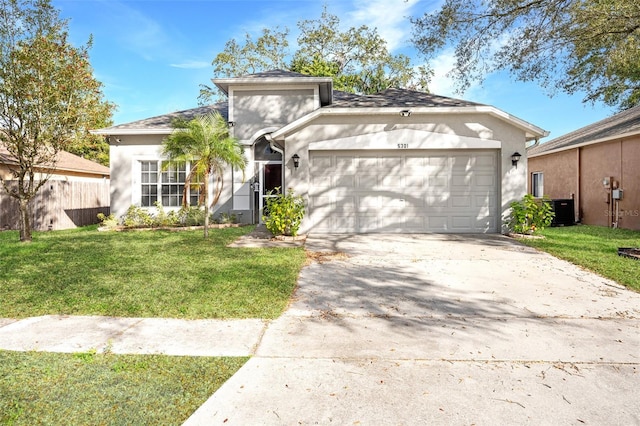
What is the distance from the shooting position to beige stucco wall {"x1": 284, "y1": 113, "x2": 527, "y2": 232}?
Result: 1097cm

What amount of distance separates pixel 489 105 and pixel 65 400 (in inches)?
442

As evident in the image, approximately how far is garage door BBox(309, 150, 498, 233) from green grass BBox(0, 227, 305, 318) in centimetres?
297

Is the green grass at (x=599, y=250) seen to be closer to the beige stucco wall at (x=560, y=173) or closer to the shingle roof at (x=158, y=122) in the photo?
the beige stucco wall at (x=560, y=173)

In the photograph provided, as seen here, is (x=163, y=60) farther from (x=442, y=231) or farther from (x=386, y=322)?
(x=386, y=322)

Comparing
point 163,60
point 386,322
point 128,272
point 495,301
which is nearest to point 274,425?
point 386,322

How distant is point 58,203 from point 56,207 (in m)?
0.16

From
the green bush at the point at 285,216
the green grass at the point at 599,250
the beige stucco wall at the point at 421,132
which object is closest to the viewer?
the green grass at the point at 599,250

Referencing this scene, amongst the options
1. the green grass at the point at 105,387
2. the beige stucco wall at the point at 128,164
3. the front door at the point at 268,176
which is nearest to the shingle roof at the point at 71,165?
→ the beige stucco wall at the point at 128,164

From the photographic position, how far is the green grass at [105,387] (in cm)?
242

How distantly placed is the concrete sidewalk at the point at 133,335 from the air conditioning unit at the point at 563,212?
14.0 metres

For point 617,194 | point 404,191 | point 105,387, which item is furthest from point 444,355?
point 617,194

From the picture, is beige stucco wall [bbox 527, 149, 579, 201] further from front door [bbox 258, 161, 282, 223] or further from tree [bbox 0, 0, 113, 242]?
tree [bbox 0, 0, 113, 242]

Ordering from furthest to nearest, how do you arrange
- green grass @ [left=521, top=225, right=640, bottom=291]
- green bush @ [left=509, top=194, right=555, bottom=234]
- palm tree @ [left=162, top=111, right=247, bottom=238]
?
palm tree @ [left=162, top=111, right=247, bottom=238], green bush @ [left=509, top=194, right=555, bottom=234], green grass @ [left=521, top=225, right=640, bottom=291]

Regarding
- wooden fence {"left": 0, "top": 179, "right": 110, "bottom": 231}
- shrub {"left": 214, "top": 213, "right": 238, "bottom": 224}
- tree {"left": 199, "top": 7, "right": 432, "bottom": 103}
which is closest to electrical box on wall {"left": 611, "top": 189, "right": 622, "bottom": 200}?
shrub {"left": 214, "top": 213, "right": 238, "bottom": 224}
